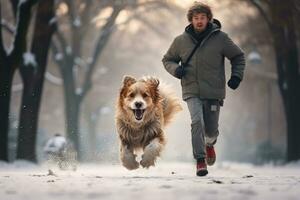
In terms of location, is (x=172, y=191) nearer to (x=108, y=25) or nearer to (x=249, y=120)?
(x=108, y=25)

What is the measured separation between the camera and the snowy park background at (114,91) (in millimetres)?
7969

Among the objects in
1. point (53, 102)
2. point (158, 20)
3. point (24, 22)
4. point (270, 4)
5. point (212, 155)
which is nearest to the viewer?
point (212, 155)

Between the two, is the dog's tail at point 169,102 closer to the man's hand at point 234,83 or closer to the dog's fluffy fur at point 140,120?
the dog's fluffy fur at point 140,120

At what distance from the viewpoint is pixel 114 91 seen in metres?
49.8

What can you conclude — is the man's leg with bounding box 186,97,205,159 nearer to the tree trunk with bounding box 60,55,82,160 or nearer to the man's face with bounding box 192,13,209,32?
the man's face with bounding box 192,13,209,32

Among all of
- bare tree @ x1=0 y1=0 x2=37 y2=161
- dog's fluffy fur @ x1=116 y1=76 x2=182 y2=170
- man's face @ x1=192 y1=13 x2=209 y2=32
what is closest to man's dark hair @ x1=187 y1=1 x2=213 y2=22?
man's face @ x1=192 y1=13 x2=209 y2=32

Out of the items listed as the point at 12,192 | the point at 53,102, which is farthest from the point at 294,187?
the point at 53,102

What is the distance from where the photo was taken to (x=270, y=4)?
23.1 m

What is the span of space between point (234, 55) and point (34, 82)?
13.2 meters

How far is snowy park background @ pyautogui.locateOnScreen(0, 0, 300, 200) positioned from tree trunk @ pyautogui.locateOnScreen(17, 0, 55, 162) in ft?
0.10

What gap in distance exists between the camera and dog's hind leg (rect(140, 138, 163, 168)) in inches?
422

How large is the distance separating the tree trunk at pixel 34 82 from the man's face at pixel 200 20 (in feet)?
38.5

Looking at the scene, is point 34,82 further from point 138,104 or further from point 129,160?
point 138,104

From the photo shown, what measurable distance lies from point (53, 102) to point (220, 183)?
39.2m
